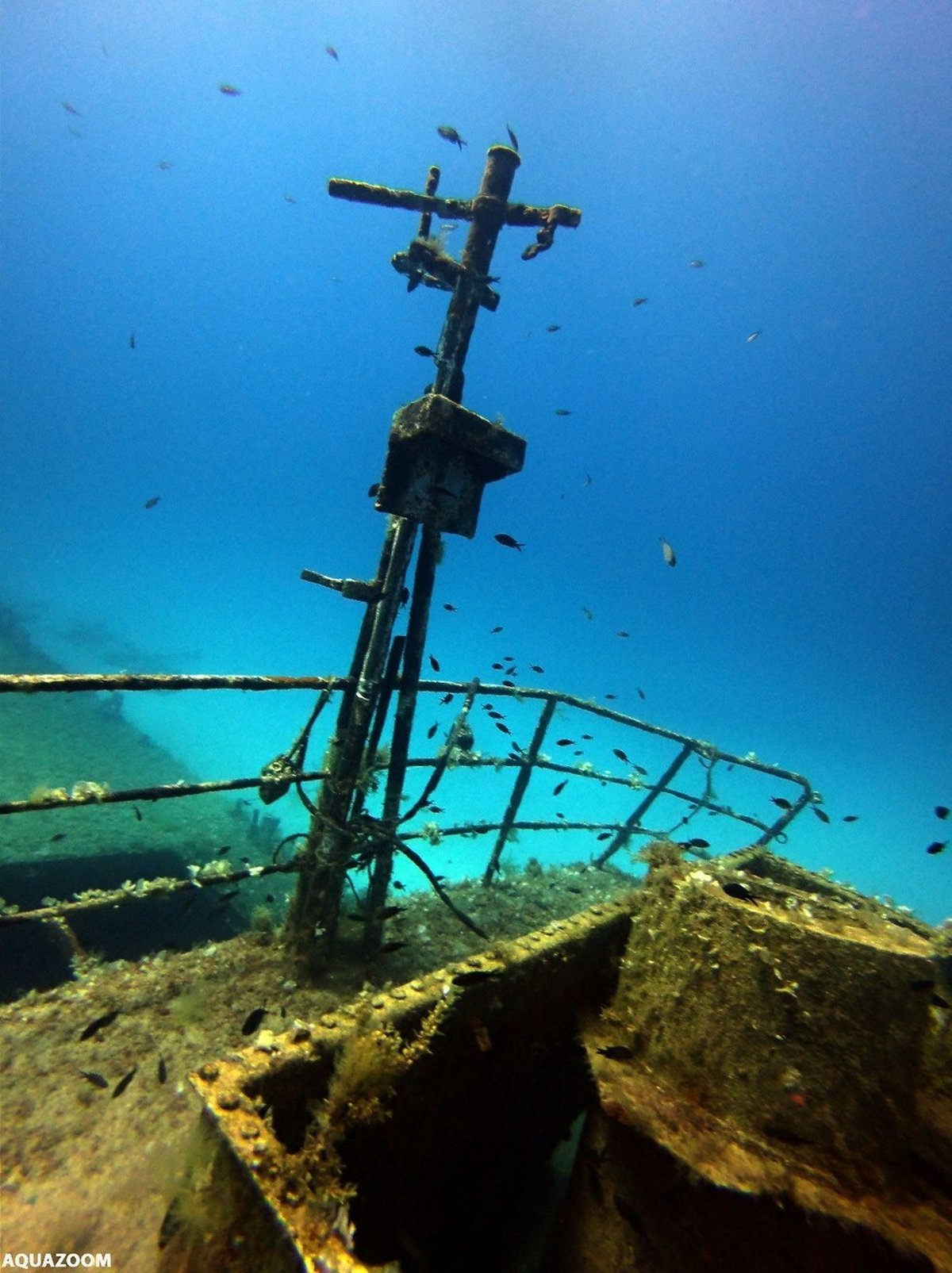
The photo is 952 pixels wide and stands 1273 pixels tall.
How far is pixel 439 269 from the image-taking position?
156 inches

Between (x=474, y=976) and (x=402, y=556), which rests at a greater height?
(x=402, y=556)

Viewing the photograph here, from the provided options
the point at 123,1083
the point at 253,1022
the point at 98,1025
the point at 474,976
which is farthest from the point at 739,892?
the point at 98,1025

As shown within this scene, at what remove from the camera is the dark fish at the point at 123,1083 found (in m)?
2.78

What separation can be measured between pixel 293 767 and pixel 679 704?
139m

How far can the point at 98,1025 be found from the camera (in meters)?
3.05

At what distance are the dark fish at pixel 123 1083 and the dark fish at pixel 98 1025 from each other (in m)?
0.30

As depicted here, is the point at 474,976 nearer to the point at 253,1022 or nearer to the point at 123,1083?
the point at 253,1022

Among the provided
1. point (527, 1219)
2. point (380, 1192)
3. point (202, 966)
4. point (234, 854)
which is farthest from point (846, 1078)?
point (234, 854)

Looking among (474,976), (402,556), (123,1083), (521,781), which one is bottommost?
(123,1083)

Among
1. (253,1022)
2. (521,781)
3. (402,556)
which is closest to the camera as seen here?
(253,1022)

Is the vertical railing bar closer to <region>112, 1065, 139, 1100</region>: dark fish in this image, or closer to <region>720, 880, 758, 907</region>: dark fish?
<region>720, 880, 758, 907</region>: dark fish

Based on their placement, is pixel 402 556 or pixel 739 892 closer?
pixel 739 892

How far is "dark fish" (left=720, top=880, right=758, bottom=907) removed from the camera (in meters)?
2.80

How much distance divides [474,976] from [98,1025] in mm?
Result: 2128
